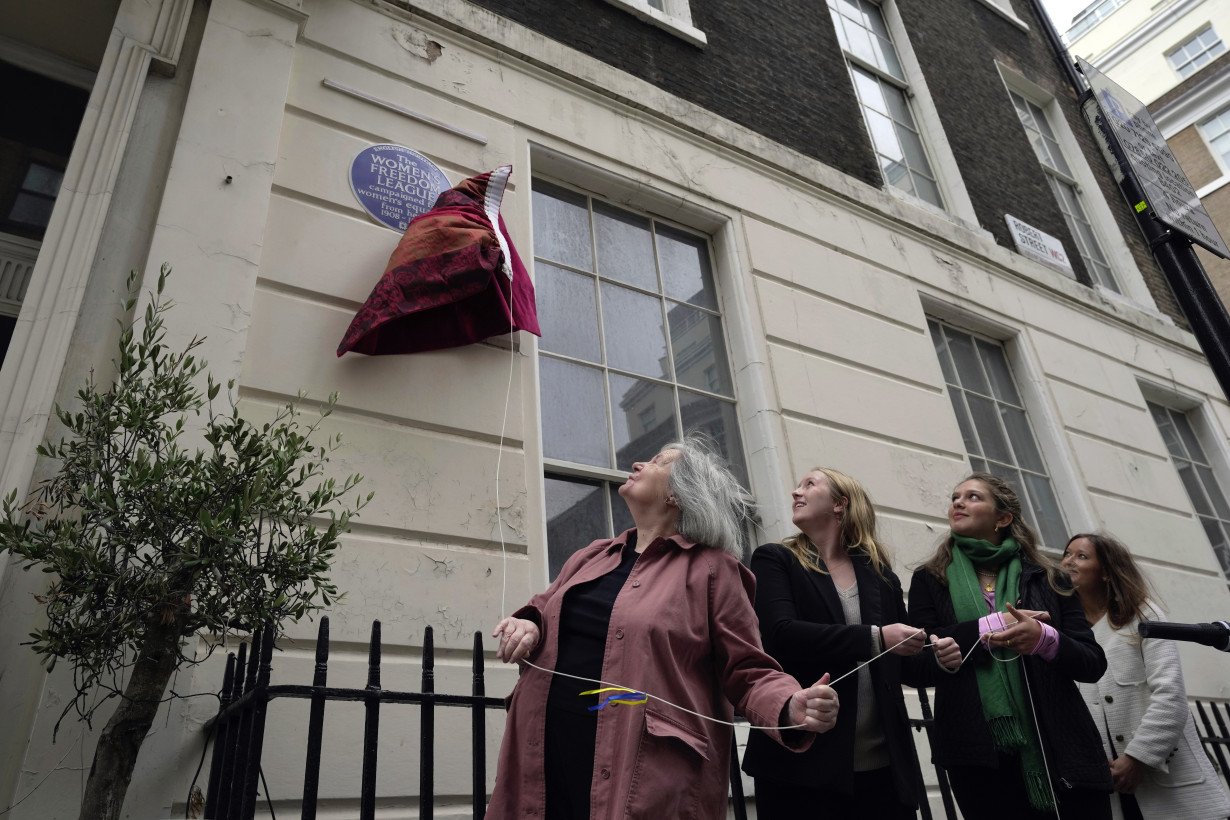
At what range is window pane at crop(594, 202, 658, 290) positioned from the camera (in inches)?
225

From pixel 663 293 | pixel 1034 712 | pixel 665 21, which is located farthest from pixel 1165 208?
pixel 665 21

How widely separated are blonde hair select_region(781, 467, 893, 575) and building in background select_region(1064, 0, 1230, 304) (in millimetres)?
16268

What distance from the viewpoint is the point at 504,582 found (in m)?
3.99

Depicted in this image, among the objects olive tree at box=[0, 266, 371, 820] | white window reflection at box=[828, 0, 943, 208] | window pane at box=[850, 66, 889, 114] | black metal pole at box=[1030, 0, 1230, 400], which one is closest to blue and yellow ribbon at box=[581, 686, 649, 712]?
olive tree at box=[0, 266, 371, 820]

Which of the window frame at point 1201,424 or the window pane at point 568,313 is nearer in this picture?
the window pane at point 568,313

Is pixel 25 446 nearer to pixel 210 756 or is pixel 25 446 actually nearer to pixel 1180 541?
pixel 210 756

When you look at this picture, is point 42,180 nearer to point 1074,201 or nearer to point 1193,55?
point 1074,201

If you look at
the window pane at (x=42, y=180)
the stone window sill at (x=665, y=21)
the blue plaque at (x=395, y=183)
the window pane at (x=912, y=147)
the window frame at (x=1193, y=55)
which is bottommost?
the blue plaque at (x=395, y=183)

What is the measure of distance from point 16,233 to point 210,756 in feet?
10.5

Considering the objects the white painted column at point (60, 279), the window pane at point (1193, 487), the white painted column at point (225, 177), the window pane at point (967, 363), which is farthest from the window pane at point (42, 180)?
the window pane at point (1193, 487)

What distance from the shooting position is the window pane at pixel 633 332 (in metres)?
5.37

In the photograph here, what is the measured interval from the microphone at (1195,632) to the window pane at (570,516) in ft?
9.02

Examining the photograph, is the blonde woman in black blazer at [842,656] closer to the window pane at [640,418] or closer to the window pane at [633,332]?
the window pane at [640,418]

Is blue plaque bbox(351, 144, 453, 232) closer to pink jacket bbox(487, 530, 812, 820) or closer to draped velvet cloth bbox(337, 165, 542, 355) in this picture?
draped velvet cloth bbox(337, 165, 542, 355)
